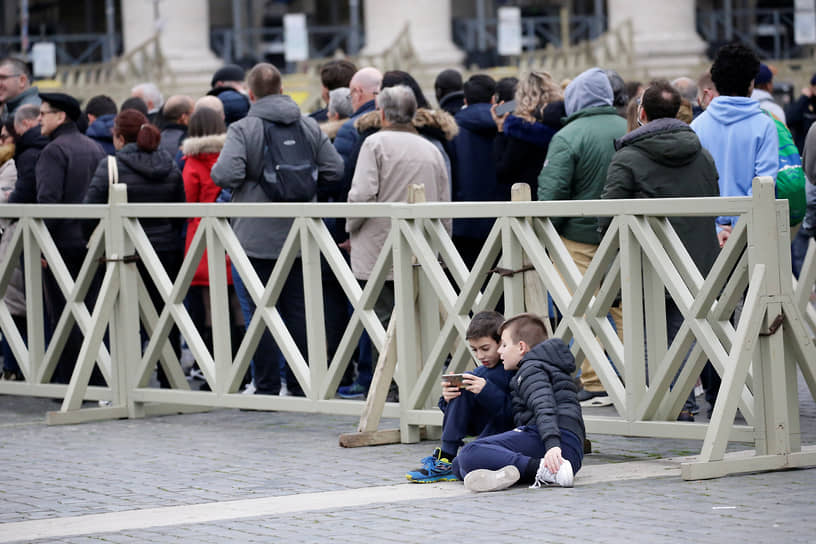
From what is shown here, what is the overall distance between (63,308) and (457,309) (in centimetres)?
381

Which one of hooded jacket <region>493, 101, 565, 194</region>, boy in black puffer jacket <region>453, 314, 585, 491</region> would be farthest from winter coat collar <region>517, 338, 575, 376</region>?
hooded jacket <region>493, 101, 565, 194</region>

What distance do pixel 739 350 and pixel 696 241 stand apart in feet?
4.69

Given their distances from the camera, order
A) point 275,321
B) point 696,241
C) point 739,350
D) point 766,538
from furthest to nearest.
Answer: point 275,321 < point 696,241 < point 739,350 < point 766,538

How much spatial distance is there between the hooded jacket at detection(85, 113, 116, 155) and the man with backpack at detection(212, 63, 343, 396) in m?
2.44

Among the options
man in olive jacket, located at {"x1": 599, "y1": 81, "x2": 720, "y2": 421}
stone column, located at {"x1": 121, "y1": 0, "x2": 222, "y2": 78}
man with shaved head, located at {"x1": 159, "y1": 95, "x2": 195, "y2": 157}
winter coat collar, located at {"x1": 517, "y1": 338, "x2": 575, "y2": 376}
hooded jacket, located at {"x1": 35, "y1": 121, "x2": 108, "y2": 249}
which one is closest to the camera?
winter coat collar, located at {"x1": 517, "y1": 338, "x2": 575, "y2": 376}

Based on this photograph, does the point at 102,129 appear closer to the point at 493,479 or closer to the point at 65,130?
the point at 65,130

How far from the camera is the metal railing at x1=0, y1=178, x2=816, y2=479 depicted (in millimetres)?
7094

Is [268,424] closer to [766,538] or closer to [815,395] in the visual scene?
[815,395]

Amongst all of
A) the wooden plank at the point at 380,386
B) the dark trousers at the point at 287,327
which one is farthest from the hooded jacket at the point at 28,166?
the wooden plank at the point at 380,386

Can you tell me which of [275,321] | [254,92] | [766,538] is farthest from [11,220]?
[766,538]

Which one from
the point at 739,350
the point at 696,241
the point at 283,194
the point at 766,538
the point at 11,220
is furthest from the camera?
the point at 11,220

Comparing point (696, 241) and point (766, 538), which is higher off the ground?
point (696, 241)

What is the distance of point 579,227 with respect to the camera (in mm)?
9461

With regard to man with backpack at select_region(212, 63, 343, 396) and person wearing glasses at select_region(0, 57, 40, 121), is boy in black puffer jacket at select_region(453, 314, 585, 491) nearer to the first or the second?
man with backpack at select_region(212, 63, 343, 396)
